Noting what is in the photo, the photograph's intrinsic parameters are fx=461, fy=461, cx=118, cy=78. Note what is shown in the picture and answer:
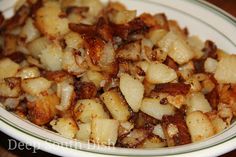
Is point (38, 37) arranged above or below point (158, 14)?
below

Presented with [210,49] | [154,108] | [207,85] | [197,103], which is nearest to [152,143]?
[154,108]

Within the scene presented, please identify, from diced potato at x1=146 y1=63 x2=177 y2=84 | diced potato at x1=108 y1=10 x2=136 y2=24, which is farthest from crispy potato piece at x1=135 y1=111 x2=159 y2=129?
diced potato at x1=108 y1=10 x2=136 y2=24

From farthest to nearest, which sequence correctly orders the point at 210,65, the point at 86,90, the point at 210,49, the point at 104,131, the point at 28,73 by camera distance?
the point at 210,49
the point at 210,65
the point at 28,73
the point at 86,90
the point at 104,131

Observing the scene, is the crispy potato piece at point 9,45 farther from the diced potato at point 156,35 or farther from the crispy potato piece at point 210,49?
the crispy potato piece at point 210,49

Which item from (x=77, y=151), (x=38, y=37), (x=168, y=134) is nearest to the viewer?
(x=77, y=151)

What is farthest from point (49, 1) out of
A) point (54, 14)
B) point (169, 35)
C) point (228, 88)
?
point (228, 88)

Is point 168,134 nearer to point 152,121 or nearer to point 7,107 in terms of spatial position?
point 152,121

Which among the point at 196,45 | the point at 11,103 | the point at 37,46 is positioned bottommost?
the point at 11,103

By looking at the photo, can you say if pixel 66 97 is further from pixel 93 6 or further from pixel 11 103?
pixel 93 6
